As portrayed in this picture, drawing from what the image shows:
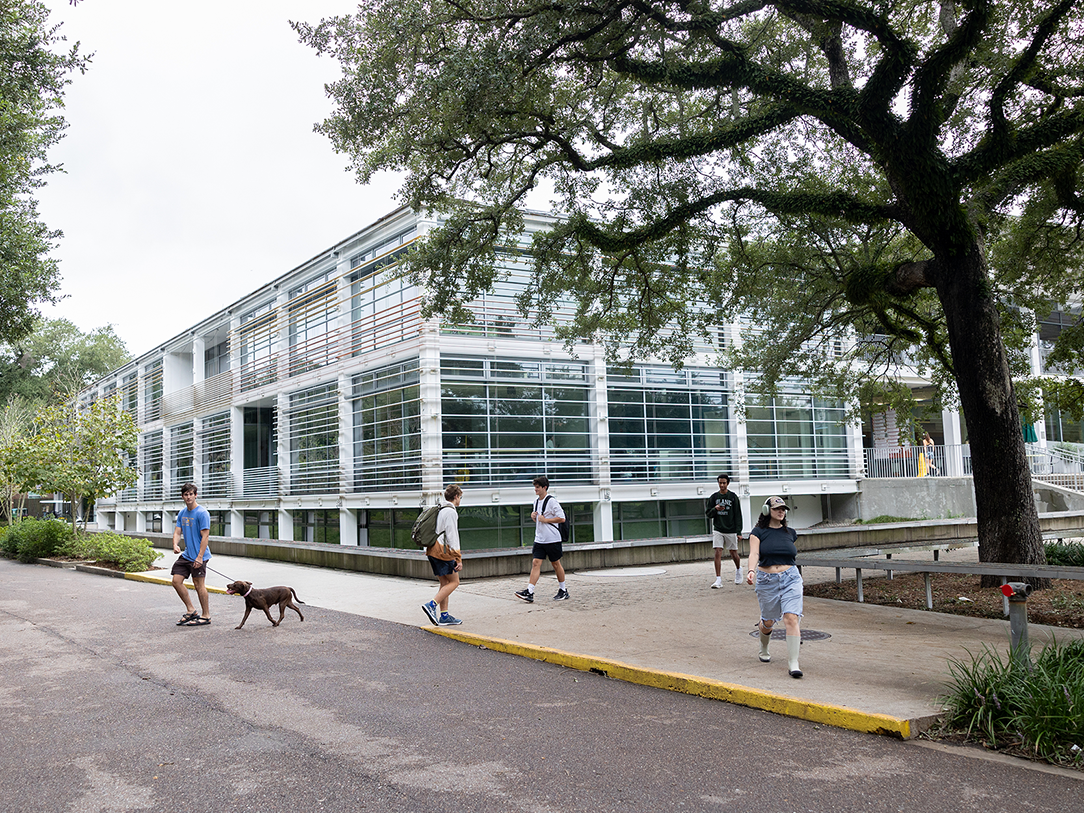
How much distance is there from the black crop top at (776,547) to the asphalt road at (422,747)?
45.0 inches

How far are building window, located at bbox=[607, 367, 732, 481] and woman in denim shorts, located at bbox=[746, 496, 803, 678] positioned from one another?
15.2 metres

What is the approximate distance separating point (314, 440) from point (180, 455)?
46.9 ft

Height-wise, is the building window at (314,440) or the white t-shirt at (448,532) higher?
the building window at (314,440)

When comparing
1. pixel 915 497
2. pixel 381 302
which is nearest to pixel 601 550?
pixel 381 302

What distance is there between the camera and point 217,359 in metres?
35.8

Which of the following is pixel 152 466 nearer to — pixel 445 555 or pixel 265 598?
pixel 265 598

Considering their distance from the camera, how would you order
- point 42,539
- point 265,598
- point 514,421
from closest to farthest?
point 265,598
point 514,421
point 42,539

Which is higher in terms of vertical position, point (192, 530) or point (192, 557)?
point (192, 530)

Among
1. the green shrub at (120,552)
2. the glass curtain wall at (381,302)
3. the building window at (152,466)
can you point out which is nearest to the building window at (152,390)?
the building window at (152,466)

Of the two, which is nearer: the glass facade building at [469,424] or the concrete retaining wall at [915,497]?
the glass facade building at [469,424]

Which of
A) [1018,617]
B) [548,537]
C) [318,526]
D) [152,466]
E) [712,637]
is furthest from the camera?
[152,466]

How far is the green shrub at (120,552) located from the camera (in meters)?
18.2

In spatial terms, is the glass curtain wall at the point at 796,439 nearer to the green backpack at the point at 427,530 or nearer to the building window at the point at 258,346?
the building window at the point at 258,346

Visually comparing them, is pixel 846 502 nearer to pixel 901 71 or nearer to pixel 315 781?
pixel 901 71
